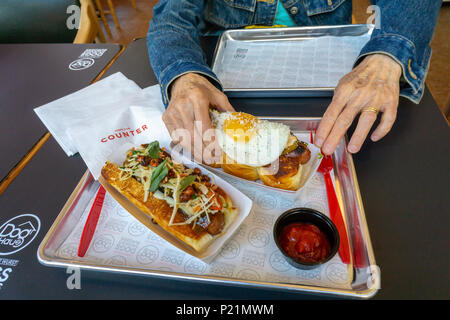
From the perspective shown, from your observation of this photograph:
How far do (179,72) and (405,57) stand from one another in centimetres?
114

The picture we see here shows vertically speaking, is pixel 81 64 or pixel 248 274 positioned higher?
pixel 81 64

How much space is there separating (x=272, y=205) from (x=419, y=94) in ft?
3.18

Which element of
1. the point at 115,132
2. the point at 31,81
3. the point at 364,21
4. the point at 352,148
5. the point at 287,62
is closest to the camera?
the point at 352,148

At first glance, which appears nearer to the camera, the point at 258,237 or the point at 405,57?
the point at 258,237

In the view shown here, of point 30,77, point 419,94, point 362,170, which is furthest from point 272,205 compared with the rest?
point 30,77

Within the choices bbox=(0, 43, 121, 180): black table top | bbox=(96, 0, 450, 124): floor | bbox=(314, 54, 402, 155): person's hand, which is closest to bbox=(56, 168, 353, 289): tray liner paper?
bbox=(314, 54, 402, 155): person's hand

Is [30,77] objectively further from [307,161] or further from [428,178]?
[428,178]

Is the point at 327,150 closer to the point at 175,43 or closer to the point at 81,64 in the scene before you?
the point at 175,43

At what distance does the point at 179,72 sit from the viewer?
1.42 meters

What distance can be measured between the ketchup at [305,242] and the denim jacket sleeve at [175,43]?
90 centimetres

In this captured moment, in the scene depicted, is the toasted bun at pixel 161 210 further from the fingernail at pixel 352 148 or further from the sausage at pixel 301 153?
the fingernail at pixel 352 148

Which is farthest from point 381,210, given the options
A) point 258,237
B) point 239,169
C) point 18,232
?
point 18,232

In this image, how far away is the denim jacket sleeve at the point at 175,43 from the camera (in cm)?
144

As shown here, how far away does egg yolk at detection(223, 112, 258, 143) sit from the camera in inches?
46.4
